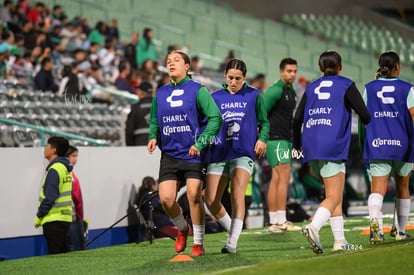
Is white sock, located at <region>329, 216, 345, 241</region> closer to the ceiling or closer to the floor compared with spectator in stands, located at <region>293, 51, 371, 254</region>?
closer to the floor

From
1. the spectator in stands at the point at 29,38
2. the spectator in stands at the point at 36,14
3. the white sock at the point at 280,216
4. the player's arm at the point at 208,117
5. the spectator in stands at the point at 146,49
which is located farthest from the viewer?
the spectator in stands at the point at 146,49

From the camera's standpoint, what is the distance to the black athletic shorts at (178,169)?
975 centimetres

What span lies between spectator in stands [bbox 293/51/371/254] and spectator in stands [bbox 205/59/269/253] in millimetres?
645

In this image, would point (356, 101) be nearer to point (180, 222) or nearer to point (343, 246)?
point (343, 246)

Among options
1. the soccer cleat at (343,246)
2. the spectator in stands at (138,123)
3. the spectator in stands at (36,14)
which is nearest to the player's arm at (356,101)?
the soccer cleat at (343,246)

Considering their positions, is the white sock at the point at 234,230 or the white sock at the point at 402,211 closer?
the white sock at the point at 234,230

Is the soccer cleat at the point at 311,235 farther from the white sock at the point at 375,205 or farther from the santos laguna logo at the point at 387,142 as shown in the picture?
the santos laguna logo at the point at 387,142

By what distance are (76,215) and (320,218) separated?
16.5 feet

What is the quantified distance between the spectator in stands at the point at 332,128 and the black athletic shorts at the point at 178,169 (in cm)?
104

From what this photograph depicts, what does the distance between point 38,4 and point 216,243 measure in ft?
42.8

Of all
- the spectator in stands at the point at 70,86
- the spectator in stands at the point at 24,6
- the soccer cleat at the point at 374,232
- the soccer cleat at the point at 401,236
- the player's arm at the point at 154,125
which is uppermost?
the spectator in stands at the point at 24,6

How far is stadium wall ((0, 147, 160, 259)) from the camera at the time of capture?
1315 cm

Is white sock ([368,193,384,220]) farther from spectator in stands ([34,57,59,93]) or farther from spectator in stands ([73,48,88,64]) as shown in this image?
spectator in stands ([73,48,88,64])

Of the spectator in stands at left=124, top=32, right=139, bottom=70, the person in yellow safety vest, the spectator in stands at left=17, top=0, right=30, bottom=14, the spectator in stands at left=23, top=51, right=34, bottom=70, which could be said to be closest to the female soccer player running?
the person in yellow safety vest
